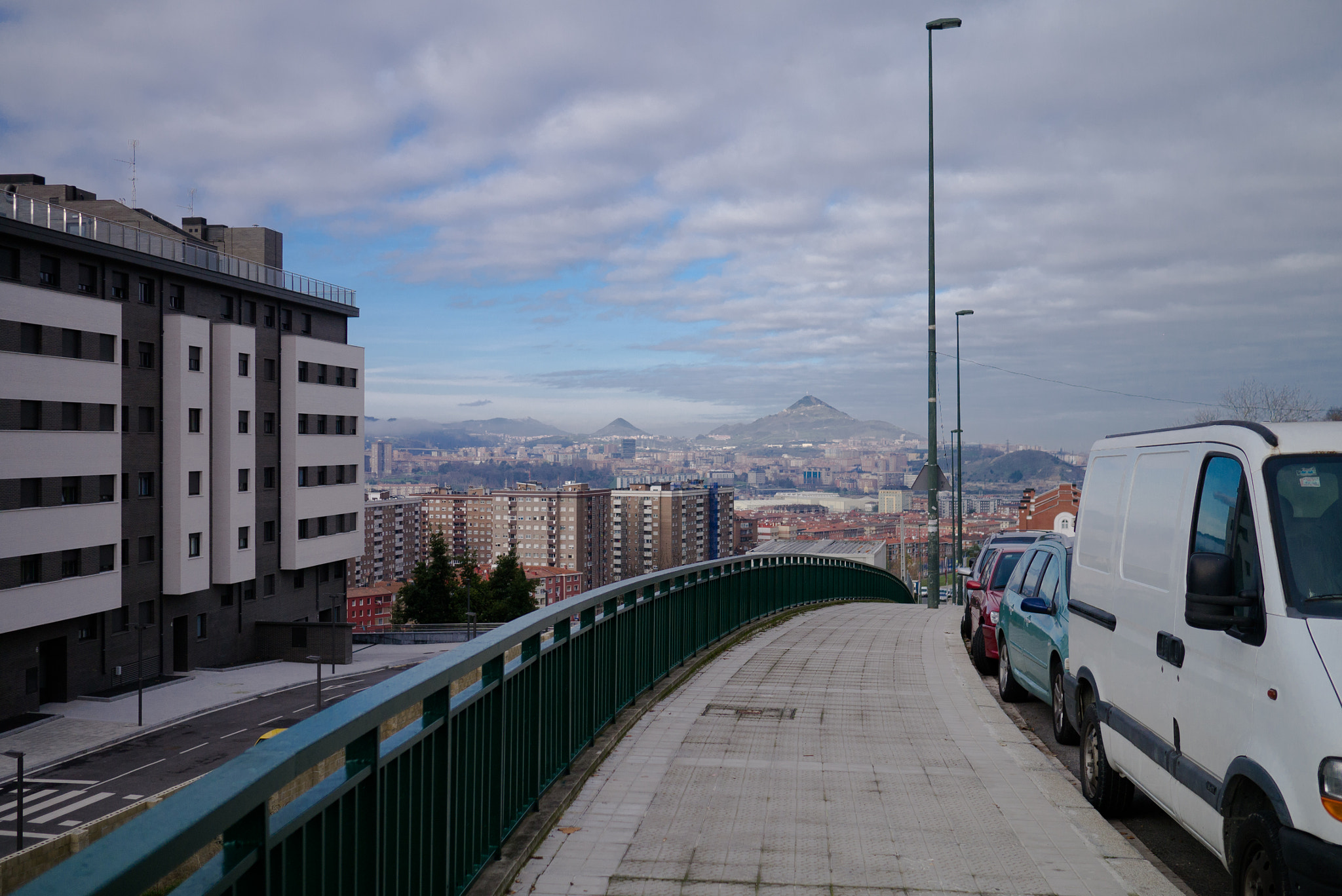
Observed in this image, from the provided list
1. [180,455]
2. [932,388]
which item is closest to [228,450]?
[180,455]

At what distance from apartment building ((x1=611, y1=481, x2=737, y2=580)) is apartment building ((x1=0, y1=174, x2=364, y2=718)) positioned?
10323 centimetres

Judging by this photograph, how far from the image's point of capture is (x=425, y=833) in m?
3.74

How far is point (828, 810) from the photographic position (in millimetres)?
5938

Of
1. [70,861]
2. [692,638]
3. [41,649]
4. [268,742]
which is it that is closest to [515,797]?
[268,742]

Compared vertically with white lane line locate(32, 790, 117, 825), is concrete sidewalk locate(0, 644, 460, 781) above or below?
above

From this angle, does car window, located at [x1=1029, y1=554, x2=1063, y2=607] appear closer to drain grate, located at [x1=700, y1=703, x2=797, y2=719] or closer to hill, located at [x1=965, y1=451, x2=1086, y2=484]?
drain grate, located at [x1=700, y1=703, x2=797, y2=719]

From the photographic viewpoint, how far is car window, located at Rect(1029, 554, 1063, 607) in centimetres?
850

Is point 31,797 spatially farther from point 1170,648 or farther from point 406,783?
point 1170,648

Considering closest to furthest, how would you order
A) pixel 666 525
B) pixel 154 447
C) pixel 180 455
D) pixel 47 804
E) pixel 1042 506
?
pixel 47 804
pixel 154 447
pixel 180 455
pixel 1042 506
pixel 666 525

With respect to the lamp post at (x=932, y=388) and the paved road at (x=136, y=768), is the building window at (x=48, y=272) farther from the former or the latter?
the lamp post at (x=932, y=388)

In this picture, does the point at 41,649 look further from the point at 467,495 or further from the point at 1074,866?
the point at 467,495

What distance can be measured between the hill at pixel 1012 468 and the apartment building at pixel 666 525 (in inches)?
2742

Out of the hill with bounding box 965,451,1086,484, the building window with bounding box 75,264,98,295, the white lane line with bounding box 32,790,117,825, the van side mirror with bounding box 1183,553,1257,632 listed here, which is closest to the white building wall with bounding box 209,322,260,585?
the building window with bounding box 75,264,98,295

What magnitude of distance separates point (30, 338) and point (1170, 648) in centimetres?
4809
